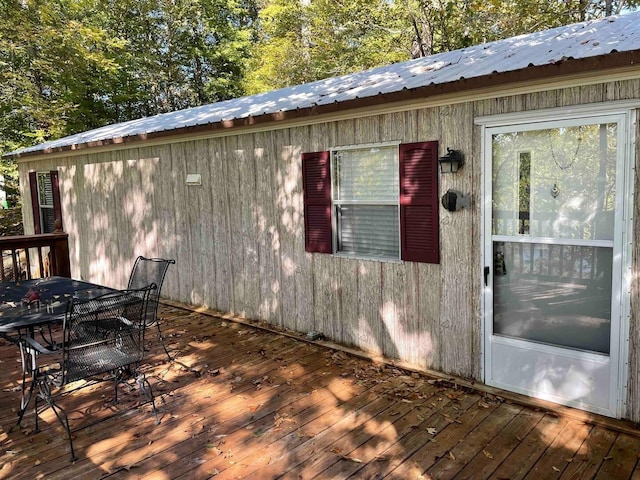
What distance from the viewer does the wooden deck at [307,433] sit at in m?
2.59

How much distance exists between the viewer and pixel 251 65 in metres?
17.2

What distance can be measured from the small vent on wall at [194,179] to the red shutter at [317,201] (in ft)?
5.90

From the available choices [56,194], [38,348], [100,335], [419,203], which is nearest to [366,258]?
[419,203]

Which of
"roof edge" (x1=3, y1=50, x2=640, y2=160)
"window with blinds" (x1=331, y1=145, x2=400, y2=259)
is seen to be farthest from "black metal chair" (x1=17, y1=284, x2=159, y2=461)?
"roof edge" (x1=3, y1=50, x2=640, y2=160)

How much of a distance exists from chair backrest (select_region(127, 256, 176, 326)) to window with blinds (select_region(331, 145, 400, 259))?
169 cm

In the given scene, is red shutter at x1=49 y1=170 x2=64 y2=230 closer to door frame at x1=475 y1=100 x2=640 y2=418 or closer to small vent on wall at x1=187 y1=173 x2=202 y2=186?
small vent on wall at x1=187 y1=173 x2=202 y2=186

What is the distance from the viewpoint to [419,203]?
12.8 feet

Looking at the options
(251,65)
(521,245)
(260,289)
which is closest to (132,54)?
(251,65)

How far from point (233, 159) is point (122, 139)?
201 centimetres

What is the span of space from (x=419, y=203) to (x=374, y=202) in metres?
0.50

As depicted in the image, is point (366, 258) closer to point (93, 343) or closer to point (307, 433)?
point (307, 433)

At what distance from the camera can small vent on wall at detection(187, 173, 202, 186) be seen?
5.90 m

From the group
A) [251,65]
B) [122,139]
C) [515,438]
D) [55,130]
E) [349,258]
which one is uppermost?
[251,65]

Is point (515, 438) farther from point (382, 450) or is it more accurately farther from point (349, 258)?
point (349, 258)
